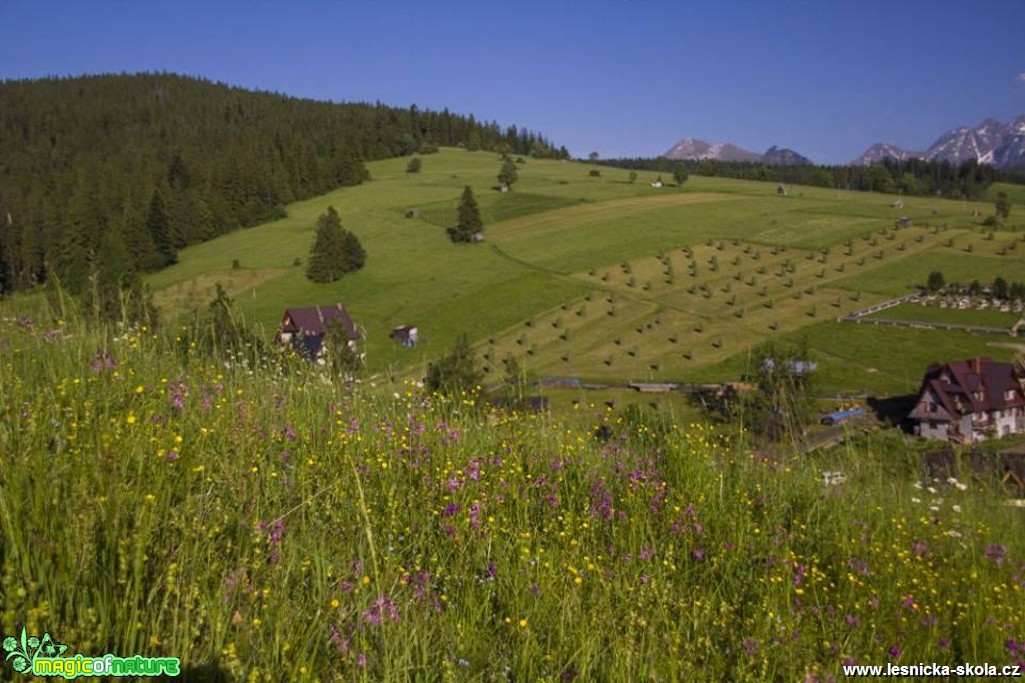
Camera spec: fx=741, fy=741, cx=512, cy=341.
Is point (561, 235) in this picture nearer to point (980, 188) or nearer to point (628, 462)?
point (628, 462)

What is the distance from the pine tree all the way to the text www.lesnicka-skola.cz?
9987 cm

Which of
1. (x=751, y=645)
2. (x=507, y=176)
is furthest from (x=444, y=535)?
(x=507, y=176)

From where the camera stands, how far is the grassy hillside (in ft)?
196

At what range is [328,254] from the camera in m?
81.1

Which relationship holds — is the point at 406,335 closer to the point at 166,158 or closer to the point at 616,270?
the point at 616,270

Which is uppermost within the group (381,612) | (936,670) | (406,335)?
(381,612)

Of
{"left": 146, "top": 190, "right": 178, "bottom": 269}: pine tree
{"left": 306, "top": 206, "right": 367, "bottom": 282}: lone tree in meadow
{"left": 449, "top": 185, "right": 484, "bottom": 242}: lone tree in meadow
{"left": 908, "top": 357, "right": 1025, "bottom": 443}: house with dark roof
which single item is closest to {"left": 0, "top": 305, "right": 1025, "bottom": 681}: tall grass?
{"left": 908, "top": 357, "right": 1025, "bottom": 443}: house with dark roof

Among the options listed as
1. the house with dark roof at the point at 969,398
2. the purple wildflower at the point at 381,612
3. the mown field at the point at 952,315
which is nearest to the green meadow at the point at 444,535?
the purple wildflower at the point at 381,612

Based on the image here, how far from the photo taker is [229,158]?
12688cm

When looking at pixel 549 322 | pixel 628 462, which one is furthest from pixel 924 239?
pixel 628 462

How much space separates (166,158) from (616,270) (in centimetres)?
9777

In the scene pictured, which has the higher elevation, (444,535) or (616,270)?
(444,535)

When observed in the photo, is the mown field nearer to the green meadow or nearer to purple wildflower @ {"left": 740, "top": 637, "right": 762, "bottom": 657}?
the green meadow

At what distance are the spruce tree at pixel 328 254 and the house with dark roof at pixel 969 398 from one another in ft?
188
